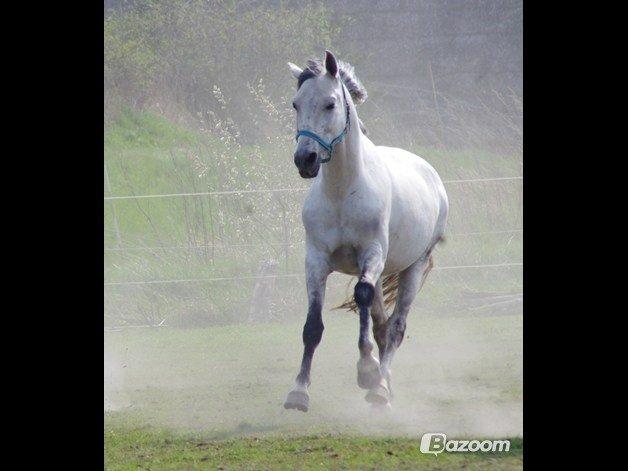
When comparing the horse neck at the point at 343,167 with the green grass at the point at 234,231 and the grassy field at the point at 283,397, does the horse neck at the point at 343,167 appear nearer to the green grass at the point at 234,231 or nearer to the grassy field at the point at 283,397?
the grassy field at the point at 283,397

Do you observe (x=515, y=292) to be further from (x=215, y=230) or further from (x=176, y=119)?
(x=176, y=119)

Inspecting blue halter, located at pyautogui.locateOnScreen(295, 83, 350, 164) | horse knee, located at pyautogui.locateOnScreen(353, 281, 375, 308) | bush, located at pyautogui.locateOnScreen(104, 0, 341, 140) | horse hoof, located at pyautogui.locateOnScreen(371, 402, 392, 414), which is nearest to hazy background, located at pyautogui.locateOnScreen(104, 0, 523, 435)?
bush, located at pyautogui.locateOnScreen(104, 0, 341, 140)

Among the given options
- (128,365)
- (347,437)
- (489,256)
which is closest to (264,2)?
→ (489,256)

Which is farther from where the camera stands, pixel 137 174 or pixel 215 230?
pixel 137 174

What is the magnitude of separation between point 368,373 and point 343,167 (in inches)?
41.5

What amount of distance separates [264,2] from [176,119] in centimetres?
158

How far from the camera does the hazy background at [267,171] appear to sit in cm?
908

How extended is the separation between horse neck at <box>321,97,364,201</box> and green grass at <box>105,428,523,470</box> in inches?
49.3

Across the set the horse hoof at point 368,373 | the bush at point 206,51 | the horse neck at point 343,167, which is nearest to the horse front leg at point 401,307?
the horse hoof at point 368,373

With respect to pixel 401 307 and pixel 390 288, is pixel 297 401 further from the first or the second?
pixel 390 288

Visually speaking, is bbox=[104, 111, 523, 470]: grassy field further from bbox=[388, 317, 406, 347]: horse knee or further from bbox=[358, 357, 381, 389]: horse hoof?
bbox=[388, 317, 406, 347]: horse knee

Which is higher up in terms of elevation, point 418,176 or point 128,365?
point 418,176

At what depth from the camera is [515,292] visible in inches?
433

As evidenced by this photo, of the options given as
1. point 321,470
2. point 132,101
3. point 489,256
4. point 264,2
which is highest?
point 264,2
